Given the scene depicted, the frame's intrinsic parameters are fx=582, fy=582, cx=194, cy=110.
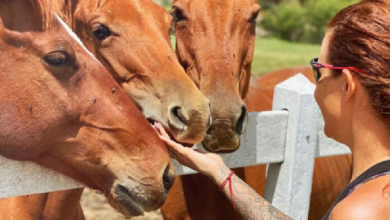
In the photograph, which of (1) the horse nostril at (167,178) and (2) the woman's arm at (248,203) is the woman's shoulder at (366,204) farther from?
(1) the horse nostril at (167,178)

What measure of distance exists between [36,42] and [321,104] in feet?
3.37

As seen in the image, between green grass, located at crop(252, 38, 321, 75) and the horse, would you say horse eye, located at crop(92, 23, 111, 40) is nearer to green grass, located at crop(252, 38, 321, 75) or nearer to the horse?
the horse

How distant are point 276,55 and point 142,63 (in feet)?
55.5

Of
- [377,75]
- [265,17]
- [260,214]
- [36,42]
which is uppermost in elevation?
[377,75]

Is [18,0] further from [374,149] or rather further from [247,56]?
[247,56]

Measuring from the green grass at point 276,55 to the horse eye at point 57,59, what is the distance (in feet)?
38.1

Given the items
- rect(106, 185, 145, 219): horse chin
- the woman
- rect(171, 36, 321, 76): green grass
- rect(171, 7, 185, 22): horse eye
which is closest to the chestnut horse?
rect(171, 7, 185, 22): horse eye

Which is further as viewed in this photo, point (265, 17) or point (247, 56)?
point (265, 17)

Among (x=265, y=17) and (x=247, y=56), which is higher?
(x=247, y=56)

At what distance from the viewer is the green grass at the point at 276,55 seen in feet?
50.0

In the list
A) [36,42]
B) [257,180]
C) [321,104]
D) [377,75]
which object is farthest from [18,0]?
[257,180]

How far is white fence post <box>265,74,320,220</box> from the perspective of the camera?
2.74 meters

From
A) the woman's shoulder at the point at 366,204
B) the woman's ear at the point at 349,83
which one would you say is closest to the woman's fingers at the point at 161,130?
the woman's ear at the point at 349,83

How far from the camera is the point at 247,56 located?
11.4ft
